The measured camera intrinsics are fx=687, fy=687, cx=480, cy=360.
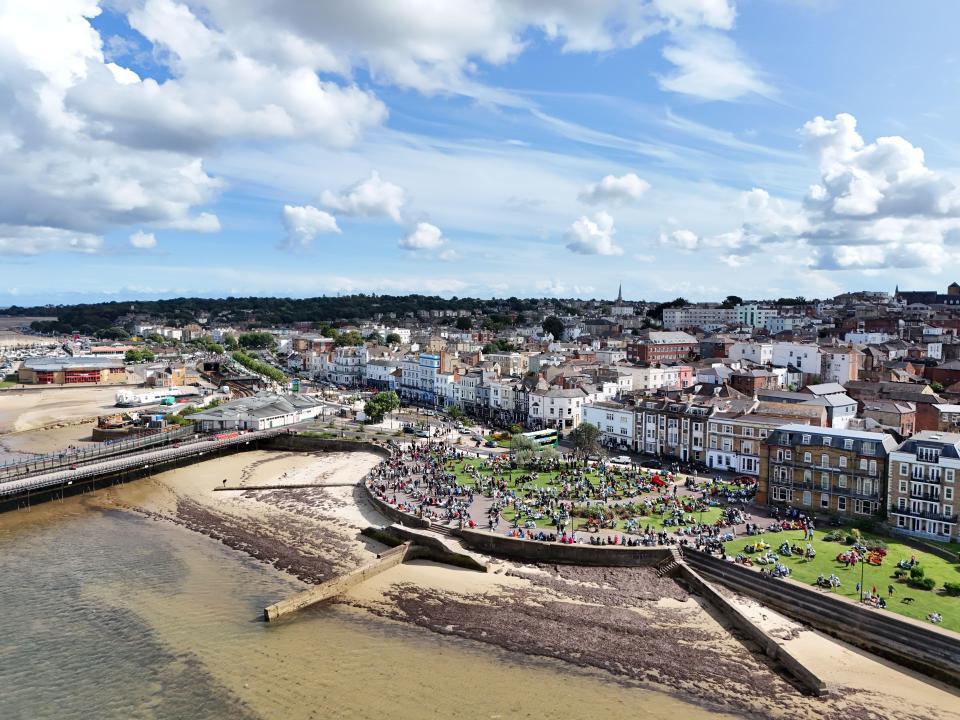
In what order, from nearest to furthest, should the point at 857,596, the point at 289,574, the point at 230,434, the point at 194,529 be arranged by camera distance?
1. the point at 857,596
2. the point at 289,574
3. the point at 194,529
4. the point at 230,434

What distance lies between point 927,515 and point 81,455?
54537mm

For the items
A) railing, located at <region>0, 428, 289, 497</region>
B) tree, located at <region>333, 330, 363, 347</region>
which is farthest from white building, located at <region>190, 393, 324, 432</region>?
tree, located at <region>333, 330, 363, 347</region>

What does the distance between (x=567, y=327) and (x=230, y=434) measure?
129 metres

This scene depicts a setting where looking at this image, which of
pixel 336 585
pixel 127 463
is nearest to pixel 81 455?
pixel 127 463

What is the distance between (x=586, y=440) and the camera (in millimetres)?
50906

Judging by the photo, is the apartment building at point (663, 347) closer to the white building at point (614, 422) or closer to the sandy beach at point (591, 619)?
the white building at point (614, 422)

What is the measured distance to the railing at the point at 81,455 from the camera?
4650 cm

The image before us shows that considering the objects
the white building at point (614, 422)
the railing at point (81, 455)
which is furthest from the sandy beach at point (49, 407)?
the white building at point (614, 422)

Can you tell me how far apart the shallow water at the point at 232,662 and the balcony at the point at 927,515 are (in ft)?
62.1

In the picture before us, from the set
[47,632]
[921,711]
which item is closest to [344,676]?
[47,632]

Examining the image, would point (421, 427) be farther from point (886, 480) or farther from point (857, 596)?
point (857, 596)

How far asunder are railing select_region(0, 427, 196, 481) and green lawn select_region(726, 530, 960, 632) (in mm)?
44374

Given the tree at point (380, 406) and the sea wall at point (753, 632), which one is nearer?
the sea wall at point (753, 632)

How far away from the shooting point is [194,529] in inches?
1531
